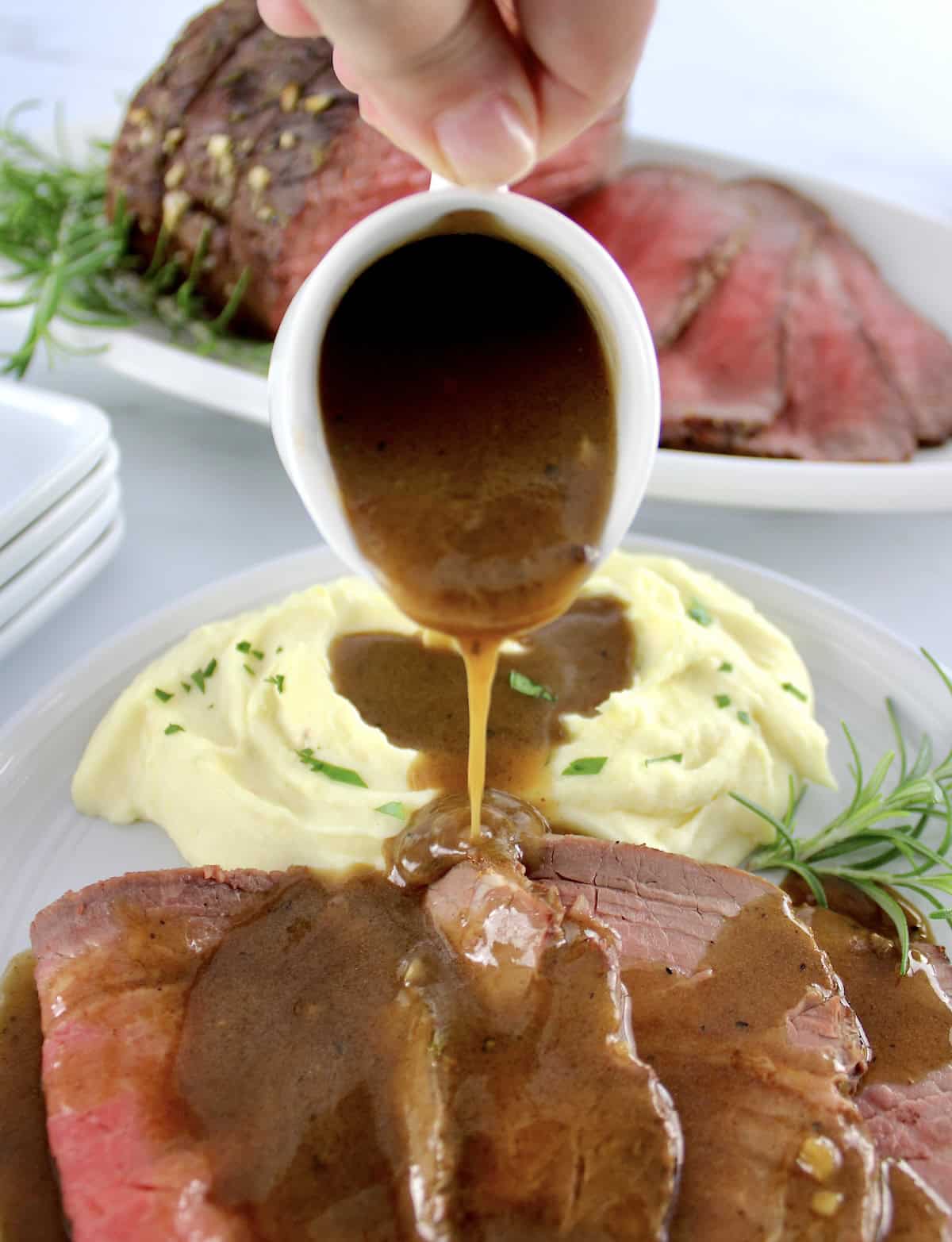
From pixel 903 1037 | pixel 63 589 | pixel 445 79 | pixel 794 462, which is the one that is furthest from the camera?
pixel 794 462

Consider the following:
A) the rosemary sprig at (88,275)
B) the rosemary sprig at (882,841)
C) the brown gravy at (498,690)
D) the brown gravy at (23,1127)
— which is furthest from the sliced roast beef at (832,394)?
the brown gravy at (23,1127)

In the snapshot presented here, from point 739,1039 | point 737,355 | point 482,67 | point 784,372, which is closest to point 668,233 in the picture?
point 737,355

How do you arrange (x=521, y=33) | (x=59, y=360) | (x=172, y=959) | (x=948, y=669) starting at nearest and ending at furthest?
(x=521, y=33)
(x=172, y=959)
(x=948, y=669)
(x=59, y=360)

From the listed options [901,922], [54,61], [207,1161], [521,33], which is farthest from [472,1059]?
[54,61]

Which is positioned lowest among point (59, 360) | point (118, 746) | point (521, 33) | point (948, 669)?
point (59, 360)

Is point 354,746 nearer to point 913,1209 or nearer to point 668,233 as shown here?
point 913,1209

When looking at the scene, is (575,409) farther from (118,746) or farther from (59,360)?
(59,360)
